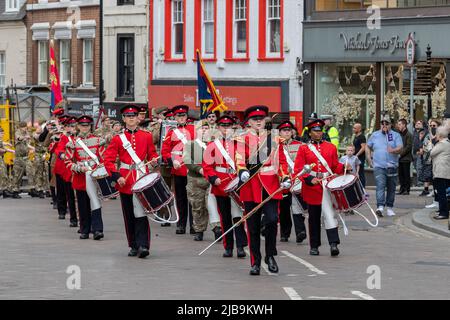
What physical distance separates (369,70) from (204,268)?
2170 cm

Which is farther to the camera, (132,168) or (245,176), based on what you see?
(132,168)

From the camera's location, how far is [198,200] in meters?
19.9

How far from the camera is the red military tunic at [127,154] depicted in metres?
17.2

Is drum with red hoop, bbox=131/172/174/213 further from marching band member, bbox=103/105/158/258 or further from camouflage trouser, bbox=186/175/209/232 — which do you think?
camouflage trouser, bbox=186/175/209/232

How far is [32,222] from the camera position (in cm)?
2334

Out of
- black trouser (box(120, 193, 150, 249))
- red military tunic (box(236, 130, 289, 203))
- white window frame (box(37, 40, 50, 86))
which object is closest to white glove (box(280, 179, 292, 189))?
red military tunic (box(236, 130, 289, 203))

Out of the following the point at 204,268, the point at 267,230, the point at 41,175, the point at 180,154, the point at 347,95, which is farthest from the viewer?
the point at 347,95

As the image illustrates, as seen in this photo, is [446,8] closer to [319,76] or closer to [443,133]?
[319,76]

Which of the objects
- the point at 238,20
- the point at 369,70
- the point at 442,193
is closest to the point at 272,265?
the point at 442,193

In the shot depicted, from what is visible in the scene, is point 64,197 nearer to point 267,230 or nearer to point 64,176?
point 64,176

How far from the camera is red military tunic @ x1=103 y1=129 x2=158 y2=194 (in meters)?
17.2

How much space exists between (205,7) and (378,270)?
29.3m

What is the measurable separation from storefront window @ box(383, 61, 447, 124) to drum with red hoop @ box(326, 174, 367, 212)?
1351 cm
